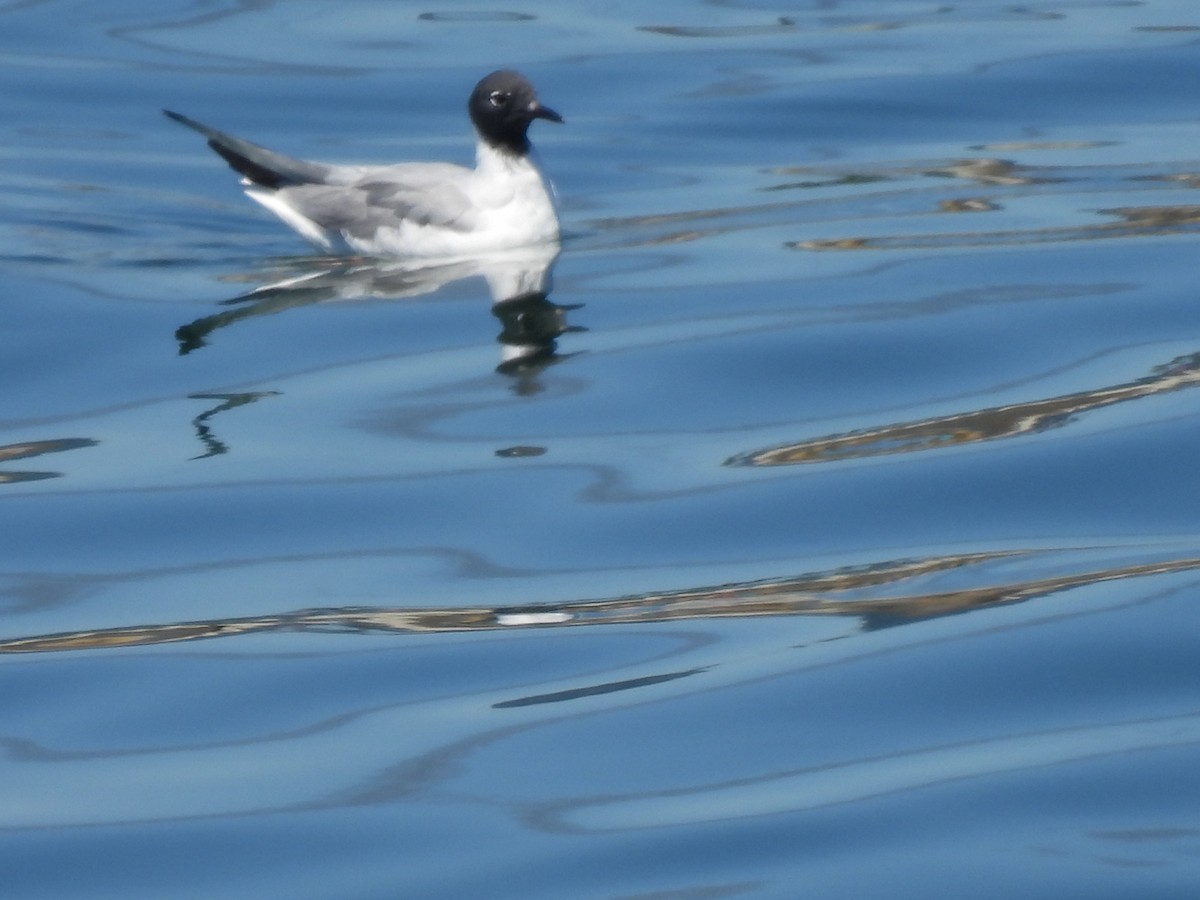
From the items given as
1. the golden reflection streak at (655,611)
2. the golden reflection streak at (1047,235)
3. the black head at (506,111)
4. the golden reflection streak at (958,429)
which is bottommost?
the golden reflection streak at (655,611)

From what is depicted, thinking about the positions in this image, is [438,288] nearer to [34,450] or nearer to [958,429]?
[34,450]

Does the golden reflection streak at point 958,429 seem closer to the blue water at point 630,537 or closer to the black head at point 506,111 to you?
the blue water at point 630,537

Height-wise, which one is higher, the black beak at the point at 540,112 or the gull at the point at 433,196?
the black beak at the point at 540,112

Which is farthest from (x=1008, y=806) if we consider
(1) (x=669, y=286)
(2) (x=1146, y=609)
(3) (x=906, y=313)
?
(1) (x=669, y=286)

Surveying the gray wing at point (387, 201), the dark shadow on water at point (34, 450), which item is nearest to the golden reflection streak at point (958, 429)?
the dark shadow on water at point (34, 450)

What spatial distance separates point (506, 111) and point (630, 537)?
16.6 feet

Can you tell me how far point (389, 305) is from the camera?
8.93m

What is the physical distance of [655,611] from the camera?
534 centimetres

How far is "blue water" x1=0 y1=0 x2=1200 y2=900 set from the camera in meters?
4.13

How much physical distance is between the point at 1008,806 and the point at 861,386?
329 cm

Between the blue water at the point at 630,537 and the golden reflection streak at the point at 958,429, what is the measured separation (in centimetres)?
2

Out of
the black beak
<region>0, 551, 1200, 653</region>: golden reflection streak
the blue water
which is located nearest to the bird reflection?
the blue water

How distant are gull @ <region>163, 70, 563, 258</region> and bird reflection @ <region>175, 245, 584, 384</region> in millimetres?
96

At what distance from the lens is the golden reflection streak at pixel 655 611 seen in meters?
5.23
